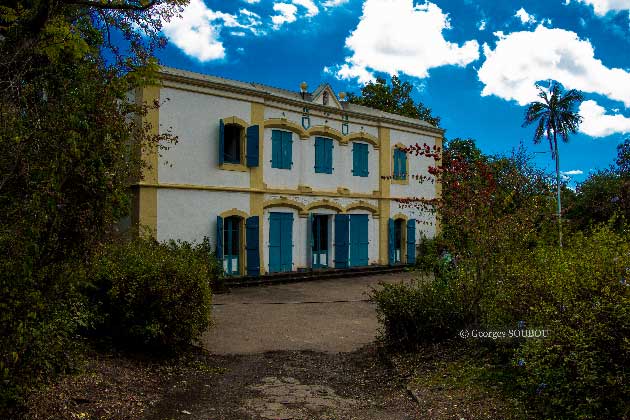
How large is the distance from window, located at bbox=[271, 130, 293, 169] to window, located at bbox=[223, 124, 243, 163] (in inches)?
49.2

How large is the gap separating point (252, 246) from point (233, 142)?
11.0 ft

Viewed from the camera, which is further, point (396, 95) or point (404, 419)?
point (396, 95)

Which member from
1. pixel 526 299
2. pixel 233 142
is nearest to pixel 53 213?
pixel 526 299

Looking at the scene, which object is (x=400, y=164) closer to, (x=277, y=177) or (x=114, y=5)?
(x=277, y=177)

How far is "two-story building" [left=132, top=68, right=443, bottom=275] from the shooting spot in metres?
15.0

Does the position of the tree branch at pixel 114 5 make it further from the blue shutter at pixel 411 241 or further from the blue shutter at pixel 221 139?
→ the blue shutter at pixel 411 241

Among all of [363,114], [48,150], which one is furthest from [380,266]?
[48,150]

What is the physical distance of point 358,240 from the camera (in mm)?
20078

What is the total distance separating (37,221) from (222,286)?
1065 cm

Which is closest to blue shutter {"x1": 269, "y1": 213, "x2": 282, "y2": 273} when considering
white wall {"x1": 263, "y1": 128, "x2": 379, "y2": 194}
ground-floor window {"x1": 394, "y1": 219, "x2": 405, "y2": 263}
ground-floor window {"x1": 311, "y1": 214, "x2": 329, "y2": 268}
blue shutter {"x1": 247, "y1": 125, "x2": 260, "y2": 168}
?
white wall {"x1": 263, "y1": 128, "x2": 379, "y2": 194}

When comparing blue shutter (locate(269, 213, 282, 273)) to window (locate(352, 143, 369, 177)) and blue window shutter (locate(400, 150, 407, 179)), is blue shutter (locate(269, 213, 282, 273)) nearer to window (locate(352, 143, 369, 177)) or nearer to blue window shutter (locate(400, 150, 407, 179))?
window (locate(352, 143, 369, 177))

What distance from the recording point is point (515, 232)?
671 centimetres

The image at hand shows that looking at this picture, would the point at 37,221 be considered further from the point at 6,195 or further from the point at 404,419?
the point at 404,419

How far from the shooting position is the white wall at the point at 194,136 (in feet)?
48.8
